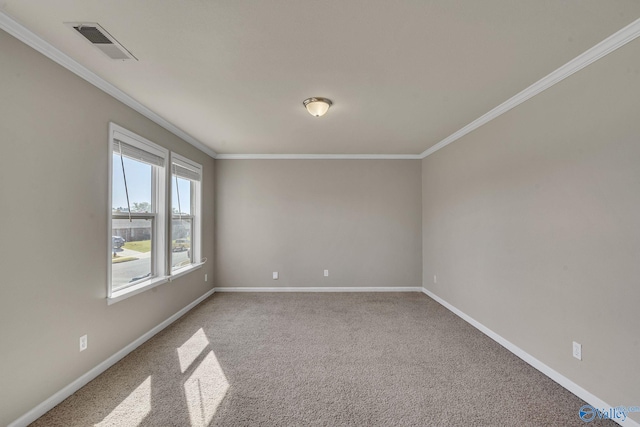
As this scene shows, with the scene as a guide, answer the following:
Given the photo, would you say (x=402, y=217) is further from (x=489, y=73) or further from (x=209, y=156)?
(x=209, y=156)

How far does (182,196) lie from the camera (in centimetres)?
413

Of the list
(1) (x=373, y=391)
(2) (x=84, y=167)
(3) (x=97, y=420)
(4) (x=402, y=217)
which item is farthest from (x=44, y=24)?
(4) (x=402, y=217)

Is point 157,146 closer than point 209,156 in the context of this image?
Yes

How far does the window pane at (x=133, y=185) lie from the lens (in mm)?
2689

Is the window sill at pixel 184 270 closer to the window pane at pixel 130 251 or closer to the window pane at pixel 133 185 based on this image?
the window pane at pixel 130 251

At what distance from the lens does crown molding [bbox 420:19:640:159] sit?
1.77 metres

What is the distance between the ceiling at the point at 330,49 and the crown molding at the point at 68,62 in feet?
0.15

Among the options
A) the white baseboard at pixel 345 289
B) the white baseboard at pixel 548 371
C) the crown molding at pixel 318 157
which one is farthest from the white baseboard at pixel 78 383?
the white baseboard at pixel 548 371

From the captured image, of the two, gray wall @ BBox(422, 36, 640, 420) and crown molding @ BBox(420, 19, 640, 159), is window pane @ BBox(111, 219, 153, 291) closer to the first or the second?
gray wall @ BBox(422, 36, 640, 420)

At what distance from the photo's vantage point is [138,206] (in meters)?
3.08

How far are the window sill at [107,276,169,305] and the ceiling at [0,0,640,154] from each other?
190cm

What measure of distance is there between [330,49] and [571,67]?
6.04ft

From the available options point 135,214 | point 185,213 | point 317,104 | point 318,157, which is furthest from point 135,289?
point 318,157

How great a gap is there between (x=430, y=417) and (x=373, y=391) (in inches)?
17.5
